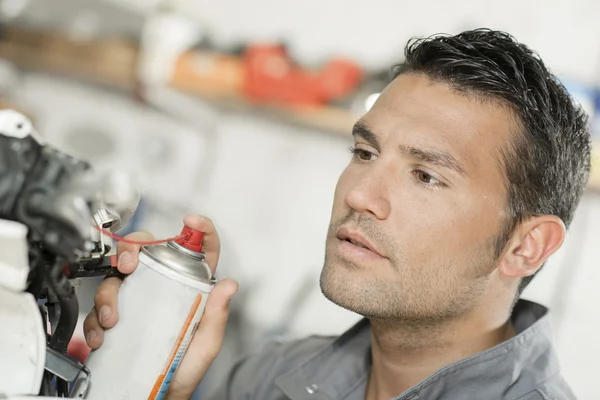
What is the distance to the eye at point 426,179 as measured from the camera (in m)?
1.13

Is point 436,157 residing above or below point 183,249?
above

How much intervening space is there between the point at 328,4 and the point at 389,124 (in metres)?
1.28

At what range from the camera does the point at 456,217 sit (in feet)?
3.72

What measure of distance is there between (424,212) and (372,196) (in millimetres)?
88

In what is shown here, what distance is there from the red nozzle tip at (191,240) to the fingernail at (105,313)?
131 mm

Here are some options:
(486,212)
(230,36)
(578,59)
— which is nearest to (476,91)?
(486,212)

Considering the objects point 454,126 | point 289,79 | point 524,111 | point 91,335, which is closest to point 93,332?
point 91,335

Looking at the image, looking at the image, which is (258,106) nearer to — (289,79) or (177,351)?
(289,79)

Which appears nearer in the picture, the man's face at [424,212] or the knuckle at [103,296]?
the knuckle at [103,296]

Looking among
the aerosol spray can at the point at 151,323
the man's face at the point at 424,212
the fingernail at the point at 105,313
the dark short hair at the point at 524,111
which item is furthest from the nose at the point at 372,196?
the fingernail at the point at 105,313

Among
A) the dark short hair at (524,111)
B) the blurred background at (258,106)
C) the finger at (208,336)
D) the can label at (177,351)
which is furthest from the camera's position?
the blurred background at (258,106)

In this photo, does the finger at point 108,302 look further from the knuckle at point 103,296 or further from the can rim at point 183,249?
the can rim at point 183,249

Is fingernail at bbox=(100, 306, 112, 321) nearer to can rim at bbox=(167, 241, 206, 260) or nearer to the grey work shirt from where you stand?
can rim at bbox=(167, 241, 206, 260)

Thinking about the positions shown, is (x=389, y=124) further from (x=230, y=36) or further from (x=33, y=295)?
(x=230, y=36)
